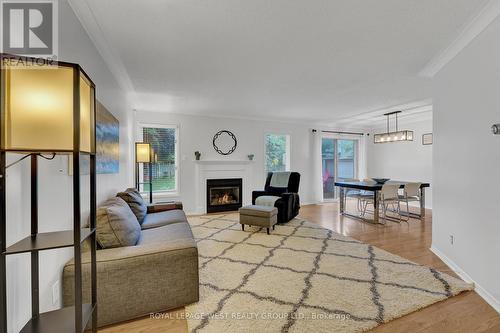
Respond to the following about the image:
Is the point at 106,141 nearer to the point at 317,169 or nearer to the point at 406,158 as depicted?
the point at 317,169

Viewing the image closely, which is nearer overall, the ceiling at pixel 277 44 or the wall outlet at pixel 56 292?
the wall outlet at pixel 56 292

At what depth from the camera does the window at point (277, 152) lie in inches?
256

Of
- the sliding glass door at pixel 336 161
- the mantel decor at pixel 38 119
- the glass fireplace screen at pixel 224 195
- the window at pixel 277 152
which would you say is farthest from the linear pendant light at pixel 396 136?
the mantel decor at pixel 38 119

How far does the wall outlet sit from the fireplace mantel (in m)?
3.87

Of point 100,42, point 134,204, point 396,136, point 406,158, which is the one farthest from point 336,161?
point 100,42

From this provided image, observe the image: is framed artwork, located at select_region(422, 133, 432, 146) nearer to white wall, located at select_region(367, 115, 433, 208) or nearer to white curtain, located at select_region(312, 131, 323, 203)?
white wall, located at select_region(367, 115, 433, 208)

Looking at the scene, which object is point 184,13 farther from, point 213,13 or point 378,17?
point 378,17

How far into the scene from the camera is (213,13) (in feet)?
6.27

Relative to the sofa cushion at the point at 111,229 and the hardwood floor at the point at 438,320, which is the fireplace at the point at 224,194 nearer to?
the sofa cushion at the point at 111,229

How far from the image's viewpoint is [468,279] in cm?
228

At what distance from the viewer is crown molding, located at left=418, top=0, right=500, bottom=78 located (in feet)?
Result: 6.07

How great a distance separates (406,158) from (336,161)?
5.98 ft

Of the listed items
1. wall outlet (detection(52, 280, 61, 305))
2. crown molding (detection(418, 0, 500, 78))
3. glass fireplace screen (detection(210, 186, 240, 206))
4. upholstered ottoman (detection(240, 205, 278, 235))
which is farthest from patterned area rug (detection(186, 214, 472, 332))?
crown molding (detection(418, 0, 500, 78))

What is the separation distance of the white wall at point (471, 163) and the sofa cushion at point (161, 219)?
3.02 m
